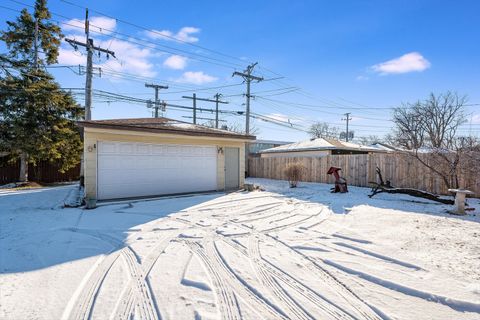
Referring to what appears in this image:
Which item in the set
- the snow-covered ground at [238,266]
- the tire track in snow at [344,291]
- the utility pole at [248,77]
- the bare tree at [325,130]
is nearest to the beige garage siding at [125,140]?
the snow-covered ground at [238,266]

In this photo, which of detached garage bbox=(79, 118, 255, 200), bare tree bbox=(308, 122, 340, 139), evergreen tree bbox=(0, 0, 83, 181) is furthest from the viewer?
bare tree bbox=(308, 122, 340, 139)

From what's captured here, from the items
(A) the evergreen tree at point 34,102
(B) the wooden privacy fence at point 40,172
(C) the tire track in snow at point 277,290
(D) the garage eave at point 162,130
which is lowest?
(C) the tire track in snow at point 277,290

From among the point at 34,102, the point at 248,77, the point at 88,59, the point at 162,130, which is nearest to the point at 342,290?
the point at 162,130

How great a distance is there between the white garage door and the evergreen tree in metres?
7.98

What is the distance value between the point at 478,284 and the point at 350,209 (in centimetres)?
459

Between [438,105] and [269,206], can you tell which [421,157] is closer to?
[269,206]

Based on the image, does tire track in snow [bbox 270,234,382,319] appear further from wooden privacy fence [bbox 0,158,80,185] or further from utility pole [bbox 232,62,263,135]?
wooden privacy fence [bbox 0,158,80,185]

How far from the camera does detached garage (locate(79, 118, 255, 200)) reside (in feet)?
26.8

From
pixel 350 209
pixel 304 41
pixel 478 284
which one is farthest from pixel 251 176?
pixel 478 284

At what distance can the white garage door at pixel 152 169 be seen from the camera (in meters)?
8.42

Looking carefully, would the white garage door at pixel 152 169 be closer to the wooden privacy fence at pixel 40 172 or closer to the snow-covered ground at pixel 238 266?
the snow-covered ground at pixel 238 266

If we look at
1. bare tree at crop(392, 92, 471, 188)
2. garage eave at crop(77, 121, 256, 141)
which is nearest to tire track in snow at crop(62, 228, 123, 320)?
garage eave at crop(77, 121, 256, 141)

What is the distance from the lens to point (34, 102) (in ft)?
45.0

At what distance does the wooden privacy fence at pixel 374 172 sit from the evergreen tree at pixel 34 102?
12799 mm
